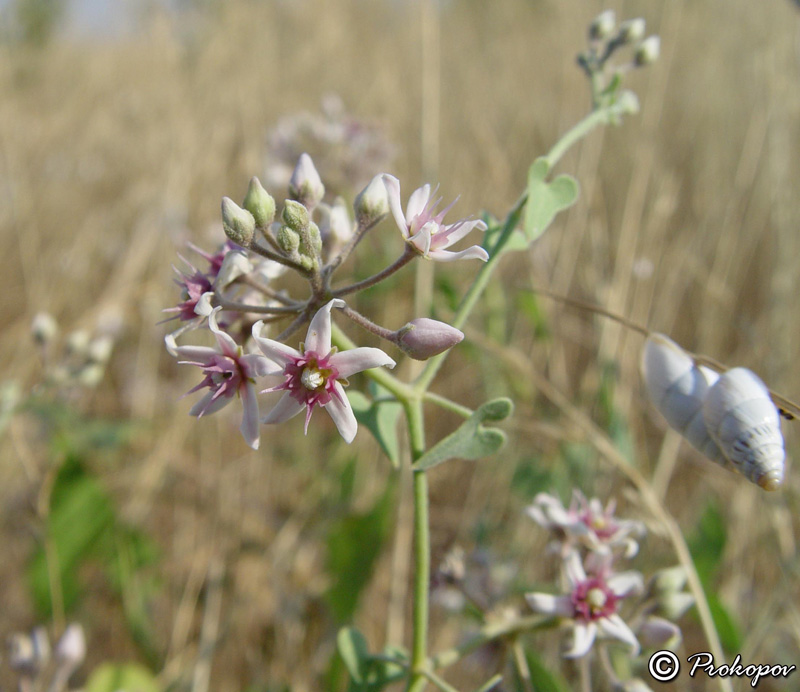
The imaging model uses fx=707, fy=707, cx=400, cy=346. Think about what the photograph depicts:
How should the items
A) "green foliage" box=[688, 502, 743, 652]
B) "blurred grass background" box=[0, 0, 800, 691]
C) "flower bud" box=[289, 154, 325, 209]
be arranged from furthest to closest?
"blurred grass background" box=[0, 0, 800, 691]
"green foliage" box=[688, 502, 743, 652]
"flower bud" box=[289, 154, 325, 209]

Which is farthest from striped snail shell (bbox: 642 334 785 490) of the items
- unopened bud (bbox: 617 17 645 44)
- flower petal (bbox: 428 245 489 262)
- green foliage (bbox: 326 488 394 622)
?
green foliage (bbox: 326 488 394 622)

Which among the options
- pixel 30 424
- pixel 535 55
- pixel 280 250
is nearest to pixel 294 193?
pixel 280 250

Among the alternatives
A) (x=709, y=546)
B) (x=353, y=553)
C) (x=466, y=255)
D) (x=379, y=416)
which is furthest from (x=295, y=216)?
(x=709, y=546)

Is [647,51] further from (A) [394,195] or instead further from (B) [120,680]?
(B) [120,680]

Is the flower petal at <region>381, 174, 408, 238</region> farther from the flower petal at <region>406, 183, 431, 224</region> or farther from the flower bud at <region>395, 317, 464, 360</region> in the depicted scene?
the flower bud at <region>395, 317, 464, 360</region>

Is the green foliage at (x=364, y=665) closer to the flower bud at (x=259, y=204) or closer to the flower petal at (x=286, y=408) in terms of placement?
the flower petal at (x=286, y=408)

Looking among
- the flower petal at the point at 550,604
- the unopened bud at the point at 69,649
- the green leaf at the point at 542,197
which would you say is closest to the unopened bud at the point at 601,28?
the green leaf at the point at 542,197

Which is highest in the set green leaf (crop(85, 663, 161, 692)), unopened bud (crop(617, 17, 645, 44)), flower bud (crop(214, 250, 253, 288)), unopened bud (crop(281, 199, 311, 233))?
unopened bud (crop(617, 17, 645, 44))

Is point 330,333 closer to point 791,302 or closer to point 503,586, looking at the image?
point 503,586
